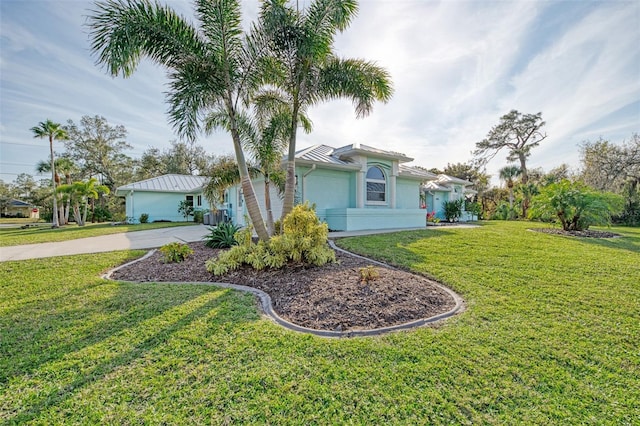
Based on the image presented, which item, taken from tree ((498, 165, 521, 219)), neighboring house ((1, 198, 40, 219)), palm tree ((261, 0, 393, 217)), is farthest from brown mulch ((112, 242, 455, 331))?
neighboring house ((1, 198, 40, 219))

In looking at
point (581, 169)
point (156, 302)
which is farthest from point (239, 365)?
point (581, 169)

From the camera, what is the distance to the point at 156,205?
24641mm

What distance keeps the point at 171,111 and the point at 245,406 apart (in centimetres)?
676

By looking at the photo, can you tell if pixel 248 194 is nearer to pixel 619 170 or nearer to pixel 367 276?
pixel 367 276

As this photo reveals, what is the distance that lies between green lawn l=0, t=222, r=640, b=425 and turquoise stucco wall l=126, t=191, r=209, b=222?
21.1 metres

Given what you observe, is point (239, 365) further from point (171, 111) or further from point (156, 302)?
point (171, 111)

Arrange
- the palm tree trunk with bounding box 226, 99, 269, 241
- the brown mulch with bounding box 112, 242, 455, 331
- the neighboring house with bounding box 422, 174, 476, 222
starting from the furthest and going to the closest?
the neighboring house with bounding box 422, 174, 476, 222 → the palm tree trunk with bounding box 226, 99, 269, 241 → the brown mulch with bounding box 112, 242, 455, 331

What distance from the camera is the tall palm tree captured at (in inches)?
229

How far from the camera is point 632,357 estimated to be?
2.99 m

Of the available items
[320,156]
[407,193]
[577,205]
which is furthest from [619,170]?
[320,156]

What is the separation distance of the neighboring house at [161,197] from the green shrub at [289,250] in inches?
740

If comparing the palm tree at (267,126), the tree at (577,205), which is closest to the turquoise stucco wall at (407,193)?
the tree at (577,205)

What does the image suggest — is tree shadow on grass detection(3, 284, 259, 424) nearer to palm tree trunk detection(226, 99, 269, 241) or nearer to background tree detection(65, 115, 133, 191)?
palm tree trunk detection(226, 99, 269, 241)

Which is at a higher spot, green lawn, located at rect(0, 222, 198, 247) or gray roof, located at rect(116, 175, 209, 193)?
gray roof, located at rect(116, 175, 209, 193)
